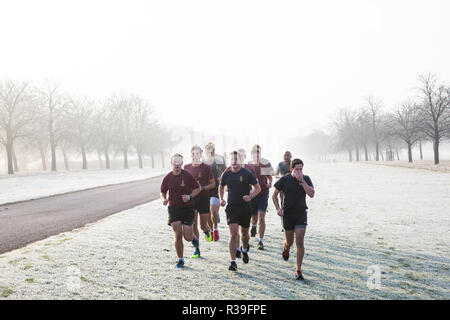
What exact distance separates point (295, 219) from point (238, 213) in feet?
3.28

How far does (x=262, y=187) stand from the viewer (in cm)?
698

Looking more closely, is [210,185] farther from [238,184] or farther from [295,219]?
[295,219]

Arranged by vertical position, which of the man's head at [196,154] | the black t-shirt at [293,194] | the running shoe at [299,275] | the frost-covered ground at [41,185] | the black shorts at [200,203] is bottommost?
the running shoe at [299,275]

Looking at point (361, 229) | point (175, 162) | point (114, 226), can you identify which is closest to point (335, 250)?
point (361, 229)

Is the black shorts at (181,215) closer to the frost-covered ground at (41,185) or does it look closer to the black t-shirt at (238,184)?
the black t-shirt at (238,184)

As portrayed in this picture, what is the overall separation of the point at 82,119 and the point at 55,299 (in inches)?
1851

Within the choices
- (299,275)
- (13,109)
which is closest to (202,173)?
(299,275)

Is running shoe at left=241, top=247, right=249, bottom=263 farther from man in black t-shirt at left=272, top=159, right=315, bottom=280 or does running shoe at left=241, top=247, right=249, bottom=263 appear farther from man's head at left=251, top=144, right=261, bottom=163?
man's head at left=251, top=144, right=261, bottom=163

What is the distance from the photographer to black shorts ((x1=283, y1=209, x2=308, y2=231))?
5066mm

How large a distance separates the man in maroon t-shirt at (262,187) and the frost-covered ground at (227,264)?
564 mm

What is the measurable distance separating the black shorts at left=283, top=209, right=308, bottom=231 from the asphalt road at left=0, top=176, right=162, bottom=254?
240 inches

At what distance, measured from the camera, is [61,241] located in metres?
7.35

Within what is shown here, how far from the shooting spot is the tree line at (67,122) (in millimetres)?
37375

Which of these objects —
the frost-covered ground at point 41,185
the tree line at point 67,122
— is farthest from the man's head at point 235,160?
the tree line at point 67,122
